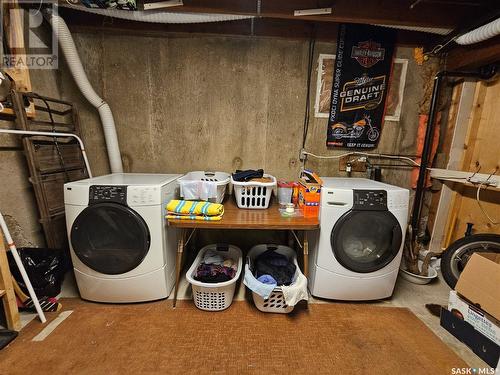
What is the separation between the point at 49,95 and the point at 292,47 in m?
2.18

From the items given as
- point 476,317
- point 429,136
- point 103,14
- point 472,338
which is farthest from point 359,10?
point 472,338

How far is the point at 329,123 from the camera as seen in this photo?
2.09m

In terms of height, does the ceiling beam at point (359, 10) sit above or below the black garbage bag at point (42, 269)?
above

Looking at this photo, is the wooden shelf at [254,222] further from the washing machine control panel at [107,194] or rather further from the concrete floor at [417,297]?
the concrete floor at [417,297]

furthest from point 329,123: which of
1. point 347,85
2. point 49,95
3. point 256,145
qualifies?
point 49,95

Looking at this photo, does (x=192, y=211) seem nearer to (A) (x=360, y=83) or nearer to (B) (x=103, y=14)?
(B) (x=103, y=14)

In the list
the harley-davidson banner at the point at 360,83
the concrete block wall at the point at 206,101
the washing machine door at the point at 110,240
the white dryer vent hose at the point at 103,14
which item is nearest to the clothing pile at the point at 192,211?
the washing machine door at the point at 110,240

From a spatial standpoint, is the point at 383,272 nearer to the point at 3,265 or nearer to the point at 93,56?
the point at 3,265

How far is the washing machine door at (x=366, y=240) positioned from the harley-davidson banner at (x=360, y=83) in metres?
0.92

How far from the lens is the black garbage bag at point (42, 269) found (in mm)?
1452

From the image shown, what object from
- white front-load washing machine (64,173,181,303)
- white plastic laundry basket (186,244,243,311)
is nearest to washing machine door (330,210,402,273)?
white plastic laundry basket (186,244,243,311)

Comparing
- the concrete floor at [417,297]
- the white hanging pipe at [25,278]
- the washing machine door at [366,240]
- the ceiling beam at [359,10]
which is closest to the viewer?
the white hanging pipe at [25,278]

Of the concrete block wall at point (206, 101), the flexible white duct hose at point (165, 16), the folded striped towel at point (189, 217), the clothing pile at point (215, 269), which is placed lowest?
the clothing pile at point (215, 269)

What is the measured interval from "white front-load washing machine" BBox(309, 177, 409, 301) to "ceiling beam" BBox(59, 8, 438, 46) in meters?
1.47
